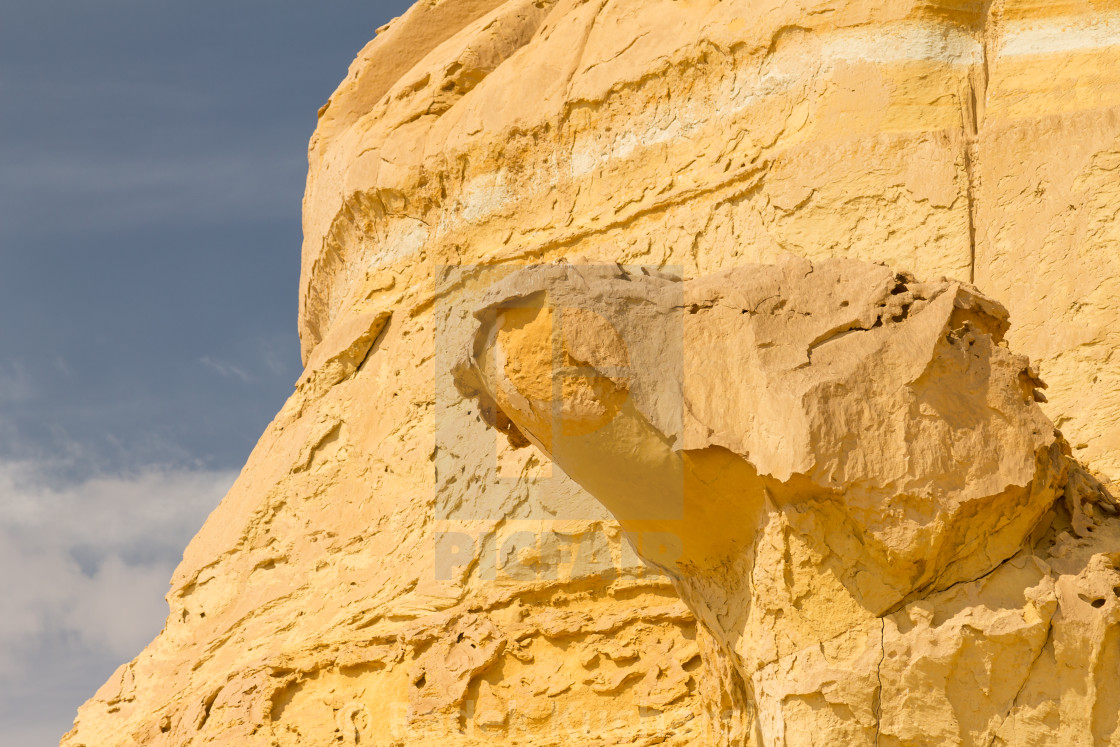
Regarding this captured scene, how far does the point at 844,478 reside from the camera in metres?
4.70

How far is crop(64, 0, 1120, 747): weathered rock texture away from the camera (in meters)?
4.74

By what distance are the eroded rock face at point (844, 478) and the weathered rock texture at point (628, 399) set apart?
2cm

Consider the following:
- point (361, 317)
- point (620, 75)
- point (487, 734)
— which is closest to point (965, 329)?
point (487, 734)

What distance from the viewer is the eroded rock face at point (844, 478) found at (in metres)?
4.63

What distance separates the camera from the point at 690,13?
9297mm

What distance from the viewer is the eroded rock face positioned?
15.2 ft

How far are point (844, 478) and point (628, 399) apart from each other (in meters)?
0.82

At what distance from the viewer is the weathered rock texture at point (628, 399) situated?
187 inches

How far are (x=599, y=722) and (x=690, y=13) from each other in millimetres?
4873

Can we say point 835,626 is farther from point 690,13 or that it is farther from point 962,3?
point 690,13

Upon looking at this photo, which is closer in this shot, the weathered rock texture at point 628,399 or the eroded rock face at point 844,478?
the eroded rock face at point 844,478

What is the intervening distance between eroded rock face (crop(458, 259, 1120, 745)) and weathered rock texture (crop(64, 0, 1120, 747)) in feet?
0.06

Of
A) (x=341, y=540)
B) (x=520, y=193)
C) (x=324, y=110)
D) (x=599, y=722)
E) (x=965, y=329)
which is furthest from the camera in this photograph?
(x=324, y=110)

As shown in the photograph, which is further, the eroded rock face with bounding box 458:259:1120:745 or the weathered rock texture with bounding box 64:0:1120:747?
the weathered rock texture with bounding box 64:0:1120:747
